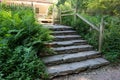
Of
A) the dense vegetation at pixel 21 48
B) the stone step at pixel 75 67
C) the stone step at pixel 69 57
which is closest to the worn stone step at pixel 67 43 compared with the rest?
the stone step at pixel 69 57

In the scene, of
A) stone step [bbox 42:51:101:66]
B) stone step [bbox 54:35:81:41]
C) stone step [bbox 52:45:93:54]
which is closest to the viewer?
stone step [bbox 42:51:101:66]

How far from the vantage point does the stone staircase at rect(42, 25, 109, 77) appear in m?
4.70

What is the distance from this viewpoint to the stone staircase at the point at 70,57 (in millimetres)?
4703

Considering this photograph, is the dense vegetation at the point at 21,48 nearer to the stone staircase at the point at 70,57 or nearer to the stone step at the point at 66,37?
the stone staircase at the point at 70,57

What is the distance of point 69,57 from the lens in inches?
205

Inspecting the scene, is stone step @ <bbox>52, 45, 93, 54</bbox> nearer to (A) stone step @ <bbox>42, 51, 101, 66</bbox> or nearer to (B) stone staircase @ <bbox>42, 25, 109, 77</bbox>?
(B) stone staircase @ <bbox>42, 25, 109, 77</bbox>

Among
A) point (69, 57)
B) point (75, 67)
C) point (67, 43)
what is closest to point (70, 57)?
point (69, 57)

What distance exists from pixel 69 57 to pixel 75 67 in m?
0.51

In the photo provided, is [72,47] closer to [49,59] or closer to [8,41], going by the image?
[49,59]

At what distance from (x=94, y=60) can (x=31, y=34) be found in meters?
2.31

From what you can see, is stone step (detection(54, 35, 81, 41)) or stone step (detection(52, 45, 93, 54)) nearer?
stone step (detection(52, 45, 93, 54))

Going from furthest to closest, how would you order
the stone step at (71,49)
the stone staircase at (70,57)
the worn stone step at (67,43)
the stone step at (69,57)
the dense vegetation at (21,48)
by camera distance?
the worn stone step at (67,43)
the stone step at (71,49)
the stone step at (69,57)
the stone staircase at (70,57)
the dense vegetation at (21,48)

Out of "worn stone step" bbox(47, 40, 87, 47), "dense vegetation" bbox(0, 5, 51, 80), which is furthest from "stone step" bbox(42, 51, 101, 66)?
"worn stone step" bbox(47, 40, 87, 47)

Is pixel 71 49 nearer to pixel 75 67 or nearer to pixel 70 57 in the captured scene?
pixel 70 57
